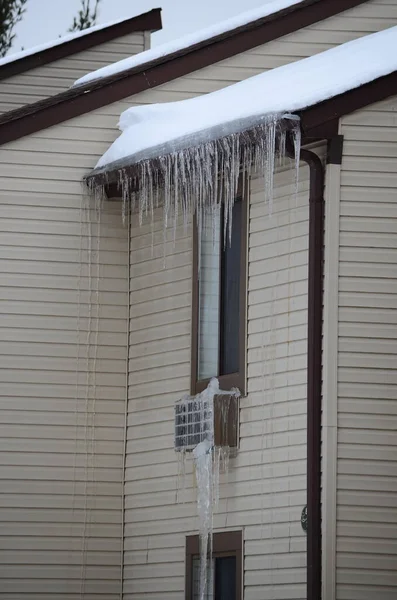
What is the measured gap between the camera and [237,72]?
14391 millimetres

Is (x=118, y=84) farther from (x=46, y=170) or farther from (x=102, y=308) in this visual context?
(x=102, y=308)

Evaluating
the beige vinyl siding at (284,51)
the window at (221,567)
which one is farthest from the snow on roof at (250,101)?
the window at (221,567)

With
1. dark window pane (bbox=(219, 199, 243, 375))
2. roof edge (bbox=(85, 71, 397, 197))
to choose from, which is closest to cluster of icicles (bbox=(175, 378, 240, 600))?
dark window pane (bbox=(219, 199, 243, 375))

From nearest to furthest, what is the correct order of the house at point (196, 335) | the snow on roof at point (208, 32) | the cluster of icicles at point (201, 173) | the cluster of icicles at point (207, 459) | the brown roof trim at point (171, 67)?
the house at point (196, 335) → the cluster of icicles at point (201, 173) → the cluster of icicles at point (207, 459) → the brown roof trim at point (171, 67) → the snow on roof at point (208, 32)

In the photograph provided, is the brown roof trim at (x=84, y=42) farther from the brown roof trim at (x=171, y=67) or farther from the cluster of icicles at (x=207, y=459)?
the cluster of icicles at (x=207, y=459)

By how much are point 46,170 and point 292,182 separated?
9.87 ft

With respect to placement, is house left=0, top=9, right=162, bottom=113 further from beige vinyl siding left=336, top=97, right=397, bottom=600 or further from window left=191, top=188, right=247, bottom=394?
beige vinyl siding left=336, top=97, right=397, bottom=600

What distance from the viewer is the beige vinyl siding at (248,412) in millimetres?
11891

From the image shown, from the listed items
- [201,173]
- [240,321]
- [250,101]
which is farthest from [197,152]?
[240,321]

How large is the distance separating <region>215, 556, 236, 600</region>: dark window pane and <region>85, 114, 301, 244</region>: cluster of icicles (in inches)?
119

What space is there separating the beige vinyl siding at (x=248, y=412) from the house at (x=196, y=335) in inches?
0.8

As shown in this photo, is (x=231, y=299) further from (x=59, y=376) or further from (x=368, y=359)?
(x=59, y=376)

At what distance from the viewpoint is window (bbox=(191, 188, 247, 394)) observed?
41.8 ft

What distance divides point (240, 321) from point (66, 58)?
6410 millimetres
